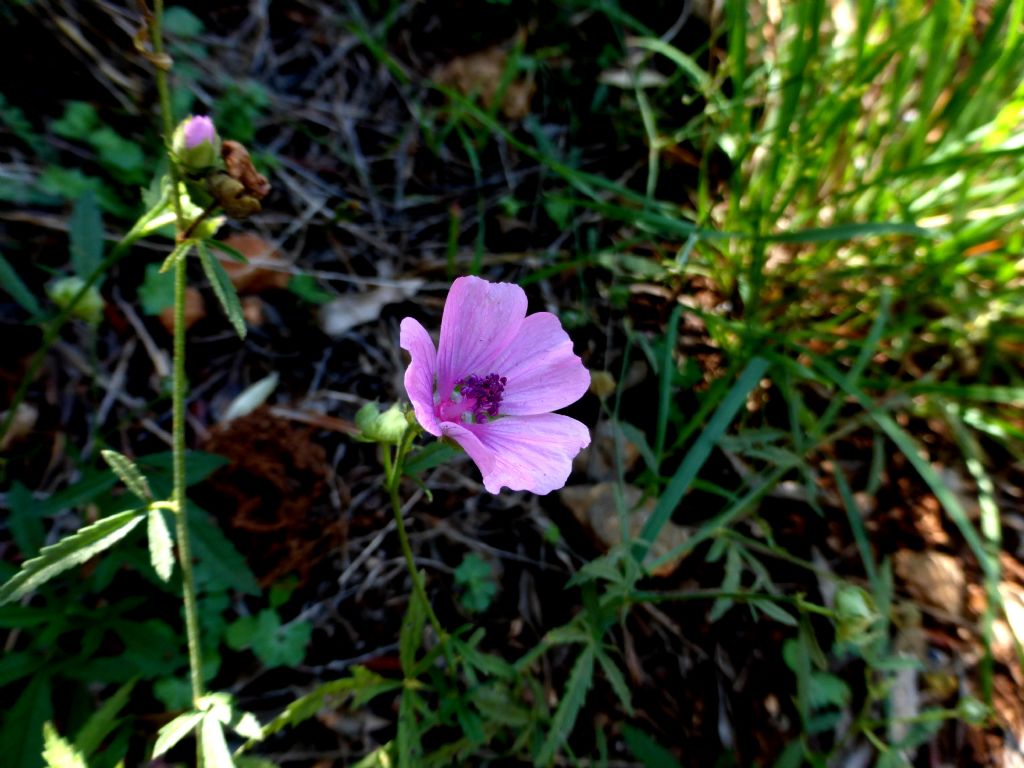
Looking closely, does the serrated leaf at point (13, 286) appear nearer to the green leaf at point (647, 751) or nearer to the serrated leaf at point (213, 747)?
the serrated leaf at point (213, 747)

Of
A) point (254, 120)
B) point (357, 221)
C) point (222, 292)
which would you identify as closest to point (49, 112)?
point (254, 120)

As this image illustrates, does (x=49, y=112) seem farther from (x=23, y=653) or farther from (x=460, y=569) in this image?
(x=460, y=569)

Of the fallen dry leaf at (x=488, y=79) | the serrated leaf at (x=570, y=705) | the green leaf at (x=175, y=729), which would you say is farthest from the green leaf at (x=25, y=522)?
the fallen dry leaf at (x=488, y=79)

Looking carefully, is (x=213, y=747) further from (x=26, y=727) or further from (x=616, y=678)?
(x=616, y=678)

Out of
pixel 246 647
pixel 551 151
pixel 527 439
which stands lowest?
pixel 246 647

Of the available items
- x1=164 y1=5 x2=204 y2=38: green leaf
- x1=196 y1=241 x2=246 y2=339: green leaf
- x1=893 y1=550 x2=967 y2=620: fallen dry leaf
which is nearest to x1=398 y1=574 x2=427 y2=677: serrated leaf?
x1=196 y1=241 x2=246 y2=339: green leaf

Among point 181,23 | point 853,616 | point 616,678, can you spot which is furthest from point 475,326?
point 181,23
